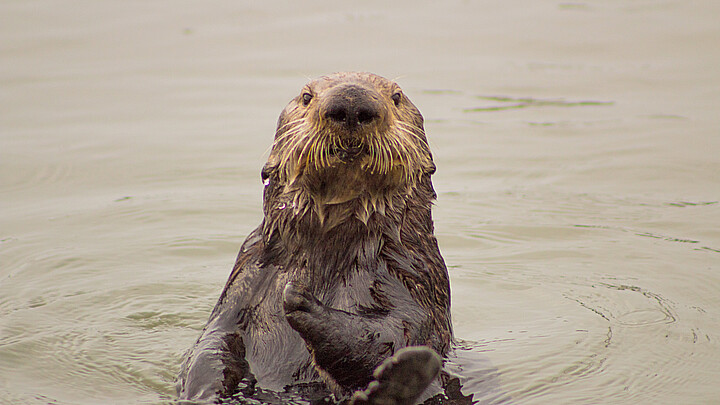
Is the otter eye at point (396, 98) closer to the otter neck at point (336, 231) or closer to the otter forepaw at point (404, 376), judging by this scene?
the otter neck at point (336, 231)

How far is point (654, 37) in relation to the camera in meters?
11.0

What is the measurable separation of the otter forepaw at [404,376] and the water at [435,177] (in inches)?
35.6

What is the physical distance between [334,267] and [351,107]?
28.6 inches

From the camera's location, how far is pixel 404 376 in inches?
124

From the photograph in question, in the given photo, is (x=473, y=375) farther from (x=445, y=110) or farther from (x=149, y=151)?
(x=445, y=110)

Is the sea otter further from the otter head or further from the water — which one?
the water

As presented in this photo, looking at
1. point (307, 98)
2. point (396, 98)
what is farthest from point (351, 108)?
point (396, 98)

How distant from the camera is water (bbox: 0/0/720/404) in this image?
4656 mm

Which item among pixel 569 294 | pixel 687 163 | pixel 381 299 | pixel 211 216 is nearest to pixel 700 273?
pixel 569 294

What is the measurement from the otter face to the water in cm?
108

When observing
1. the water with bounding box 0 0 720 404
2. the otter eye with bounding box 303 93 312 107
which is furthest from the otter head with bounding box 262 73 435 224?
the water with bounding box 0 0 720 404

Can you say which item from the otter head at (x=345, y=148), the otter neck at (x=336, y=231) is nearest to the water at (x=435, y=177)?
the otter neck at (x=336, y=231)

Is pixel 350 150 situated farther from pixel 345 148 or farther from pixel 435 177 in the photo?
pixel 435 177

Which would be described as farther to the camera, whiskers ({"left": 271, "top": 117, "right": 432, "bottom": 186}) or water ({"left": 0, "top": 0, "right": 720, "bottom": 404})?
water ({"left": 0, "top": 0, "right": 720, "bottom": 404})
